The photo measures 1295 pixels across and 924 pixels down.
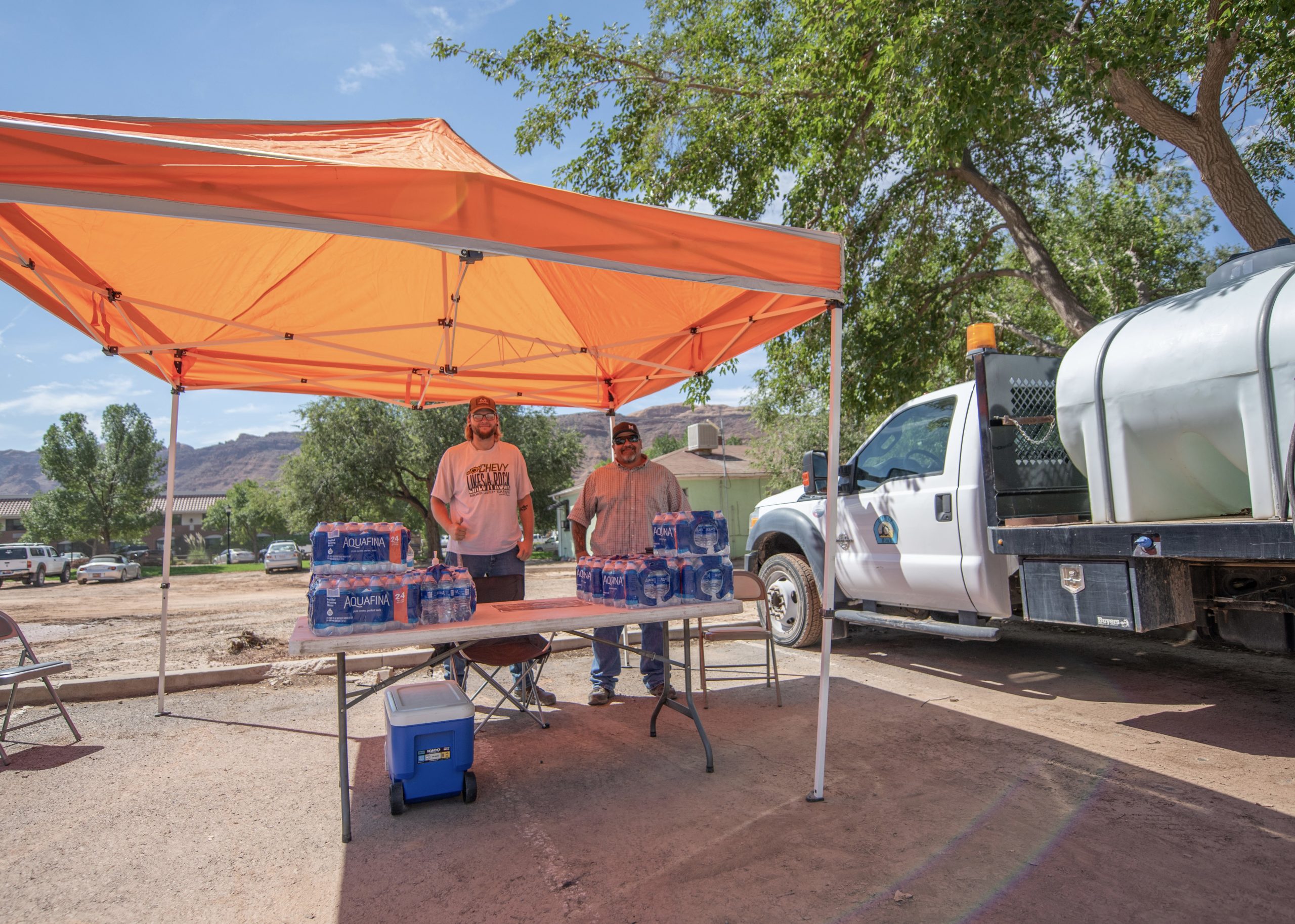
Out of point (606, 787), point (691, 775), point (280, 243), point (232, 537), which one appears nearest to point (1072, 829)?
point (691, 775)

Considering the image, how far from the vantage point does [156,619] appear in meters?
14.5

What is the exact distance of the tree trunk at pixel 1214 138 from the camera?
25.0ft

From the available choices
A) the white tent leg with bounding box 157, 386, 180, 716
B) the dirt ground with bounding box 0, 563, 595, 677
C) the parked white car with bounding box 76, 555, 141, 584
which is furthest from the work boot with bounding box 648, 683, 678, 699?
the parked white car with bounding box 76, 555, 141, 584

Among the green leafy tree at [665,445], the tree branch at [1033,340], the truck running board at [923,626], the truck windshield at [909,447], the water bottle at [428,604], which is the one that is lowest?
the truck running board at [923,626]

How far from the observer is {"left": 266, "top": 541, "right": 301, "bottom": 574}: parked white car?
37.4 m

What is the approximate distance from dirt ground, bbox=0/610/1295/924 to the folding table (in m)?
0.35

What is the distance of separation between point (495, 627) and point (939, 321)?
9.17 metres

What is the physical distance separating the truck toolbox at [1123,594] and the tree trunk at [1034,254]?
20.2 feet

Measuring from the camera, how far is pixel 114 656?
9.09 meters

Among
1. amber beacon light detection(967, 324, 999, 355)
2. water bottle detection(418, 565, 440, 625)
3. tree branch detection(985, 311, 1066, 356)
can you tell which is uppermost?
tree branch detection(985, 311, 1066, 356)

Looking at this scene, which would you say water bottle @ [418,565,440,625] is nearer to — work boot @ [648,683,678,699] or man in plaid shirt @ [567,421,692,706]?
man in plaid shirt @ [567,421,692,706]

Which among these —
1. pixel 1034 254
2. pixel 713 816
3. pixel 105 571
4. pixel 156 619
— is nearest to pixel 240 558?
pixel 105 571

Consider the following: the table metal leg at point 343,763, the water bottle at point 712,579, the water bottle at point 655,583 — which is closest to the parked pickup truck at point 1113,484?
the water bottle at point 712,579

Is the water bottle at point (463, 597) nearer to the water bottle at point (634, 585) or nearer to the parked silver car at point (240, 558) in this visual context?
the water bottle at point (634, 585)
